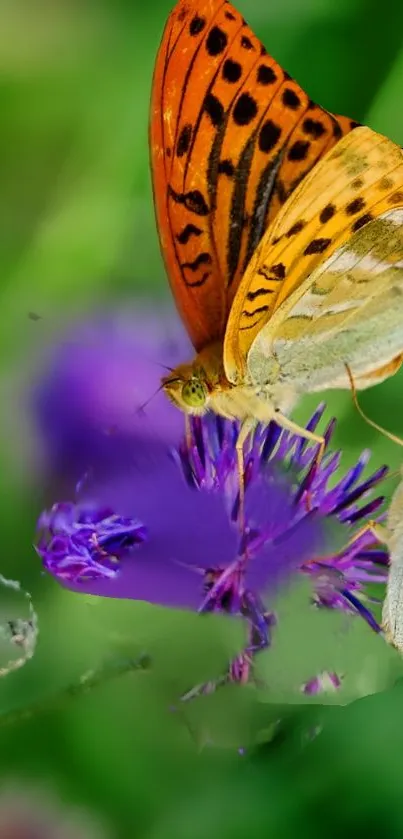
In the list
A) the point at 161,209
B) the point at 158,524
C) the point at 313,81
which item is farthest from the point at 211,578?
the point at 313,81

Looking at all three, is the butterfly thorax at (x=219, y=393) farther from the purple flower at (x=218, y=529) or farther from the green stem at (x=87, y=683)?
the green stem at (x=87, y=683)

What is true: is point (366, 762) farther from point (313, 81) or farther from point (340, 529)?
point (313, 81)

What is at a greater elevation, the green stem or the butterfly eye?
the butterfly eye

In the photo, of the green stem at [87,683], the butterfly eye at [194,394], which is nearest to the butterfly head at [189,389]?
the butterfly eye at [194,394]

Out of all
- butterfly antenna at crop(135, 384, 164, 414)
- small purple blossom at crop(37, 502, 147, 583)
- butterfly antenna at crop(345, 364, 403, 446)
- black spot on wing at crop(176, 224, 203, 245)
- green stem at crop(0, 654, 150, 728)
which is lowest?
green stem at crop(0, 654, 150, 728)

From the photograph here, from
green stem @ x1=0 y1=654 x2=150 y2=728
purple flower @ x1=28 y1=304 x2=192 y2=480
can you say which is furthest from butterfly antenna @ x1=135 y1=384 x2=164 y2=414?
green stem @ x1=0 y1=654 x2=150 y2=728

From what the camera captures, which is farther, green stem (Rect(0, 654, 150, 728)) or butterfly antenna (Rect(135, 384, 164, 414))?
butterfly antenna (Rect(135, 384, 164, 414))

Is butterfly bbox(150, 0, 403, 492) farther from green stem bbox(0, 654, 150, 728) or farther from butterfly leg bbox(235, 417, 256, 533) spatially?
green stem bbox(0, 654, 150, 728)

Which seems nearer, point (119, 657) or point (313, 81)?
point (119, 657)
